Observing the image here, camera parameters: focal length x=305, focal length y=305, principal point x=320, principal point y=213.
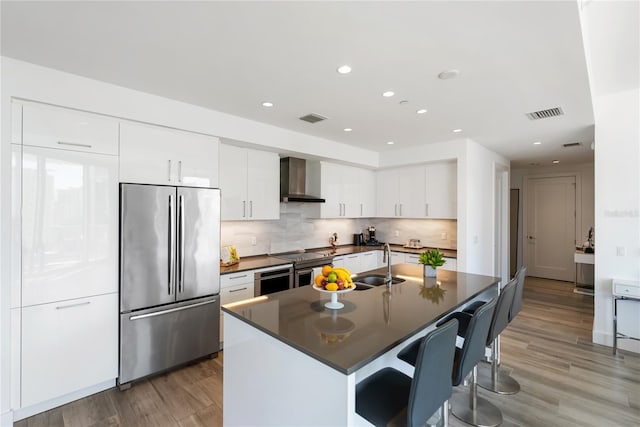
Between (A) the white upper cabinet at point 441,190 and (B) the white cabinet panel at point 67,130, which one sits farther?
(A) the white upper cabinet at point 441,190

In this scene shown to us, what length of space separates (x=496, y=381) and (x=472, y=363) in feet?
4.15

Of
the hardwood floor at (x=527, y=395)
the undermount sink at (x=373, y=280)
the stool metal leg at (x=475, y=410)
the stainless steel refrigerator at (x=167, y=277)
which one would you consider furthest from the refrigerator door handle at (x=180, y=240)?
the stool metal leg at (x=475, y=410)

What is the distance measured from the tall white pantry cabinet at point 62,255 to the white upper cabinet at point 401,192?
4150mm

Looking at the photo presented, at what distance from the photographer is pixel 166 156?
9.36 feet

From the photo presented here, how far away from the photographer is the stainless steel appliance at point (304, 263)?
12.9 feet

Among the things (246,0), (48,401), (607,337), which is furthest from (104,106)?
(607,337)

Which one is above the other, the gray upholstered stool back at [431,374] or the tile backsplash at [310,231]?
the tile backsplash at [310,231]

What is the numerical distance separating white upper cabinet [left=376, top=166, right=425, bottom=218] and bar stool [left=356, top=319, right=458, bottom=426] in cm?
372

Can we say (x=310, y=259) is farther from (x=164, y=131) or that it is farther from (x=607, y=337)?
(x=607, y=337)

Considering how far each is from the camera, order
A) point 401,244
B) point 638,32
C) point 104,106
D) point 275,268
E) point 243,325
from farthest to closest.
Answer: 1. point 401,244
2. point 275,268
3. point 104,106
4. point 638,32
5. point 243,325

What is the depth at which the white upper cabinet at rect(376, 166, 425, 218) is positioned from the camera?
16.6 ft

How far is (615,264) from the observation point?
3.45m

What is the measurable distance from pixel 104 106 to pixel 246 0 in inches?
67.1

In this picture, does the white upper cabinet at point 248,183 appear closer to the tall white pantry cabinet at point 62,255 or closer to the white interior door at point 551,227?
the tall white pantry cabinet at point 62,255
